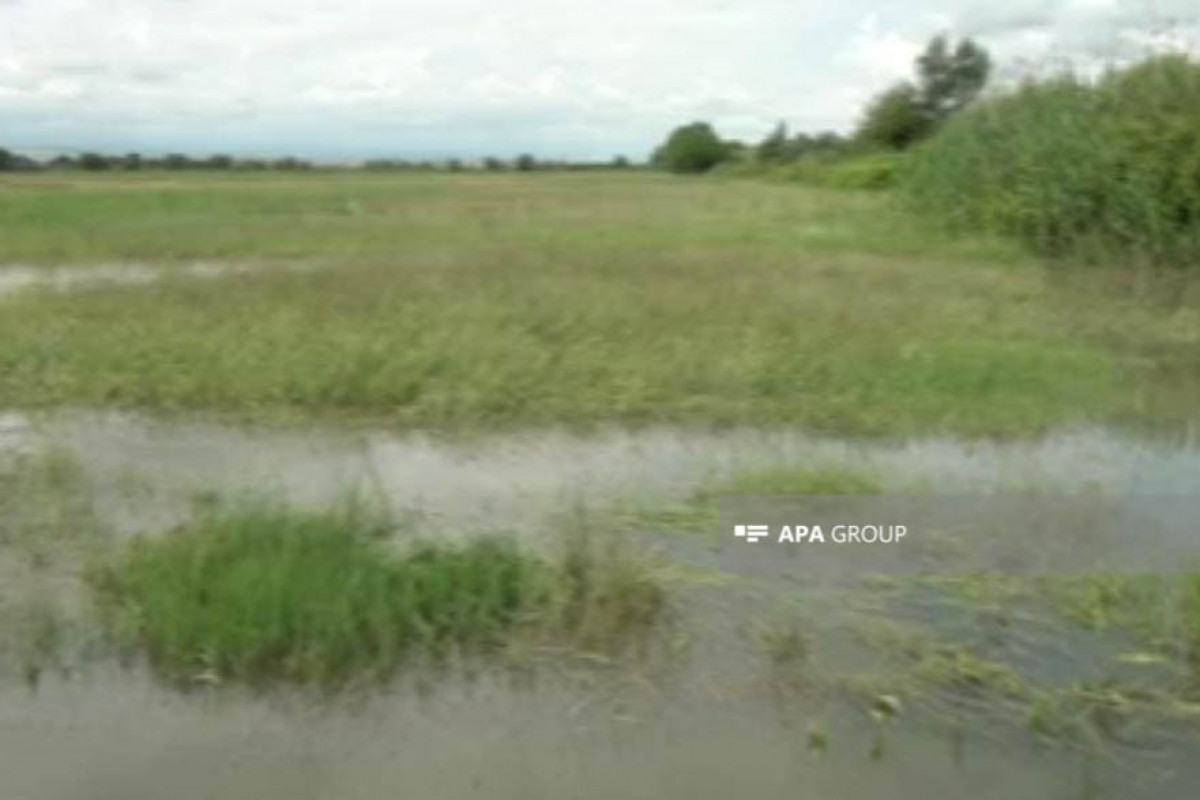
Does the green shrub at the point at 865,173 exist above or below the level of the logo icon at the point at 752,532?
above

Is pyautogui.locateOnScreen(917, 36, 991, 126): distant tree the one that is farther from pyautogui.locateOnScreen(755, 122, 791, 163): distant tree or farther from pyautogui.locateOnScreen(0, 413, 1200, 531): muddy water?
pyautogui.locateOnScreen(0, 413, 1200, 531): muddy water

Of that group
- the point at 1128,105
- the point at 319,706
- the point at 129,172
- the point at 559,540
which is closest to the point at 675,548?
the point at 559,540

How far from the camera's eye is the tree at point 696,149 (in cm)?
5616

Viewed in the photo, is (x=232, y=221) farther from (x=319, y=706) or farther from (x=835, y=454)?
(x=319, y=706)

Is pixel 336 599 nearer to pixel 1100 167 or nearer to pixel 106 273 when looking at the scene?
pixel 106 273

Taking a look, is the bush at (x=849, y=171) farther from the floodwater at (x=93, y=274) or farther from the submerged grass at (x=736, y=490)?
the submerged grass at (x=736, y=490)

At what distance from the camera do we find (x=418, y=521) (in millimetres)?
4621

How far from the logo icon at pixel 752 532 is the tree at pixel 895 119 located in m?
32.8

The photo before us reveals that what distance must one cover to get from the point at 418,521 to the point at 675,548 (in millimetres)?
1188

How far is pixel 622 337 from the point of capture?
8.04m

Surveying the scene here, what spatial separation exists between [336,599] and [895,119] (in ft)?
115

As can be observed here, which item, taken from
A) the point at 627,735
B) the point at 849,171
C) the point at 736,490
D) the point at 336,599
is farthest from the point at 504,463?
the point at 849,171

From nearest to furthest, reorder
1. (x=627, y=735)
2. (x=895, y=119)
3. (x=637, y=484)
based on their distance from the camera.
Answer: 1. (x=627, y=735)
2. (x=637, y=484)
3. (x=895, y=119)

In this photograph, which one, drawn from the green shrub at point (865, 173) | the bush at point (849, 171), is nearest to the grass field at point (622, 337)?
the bush at point (849, 171)
